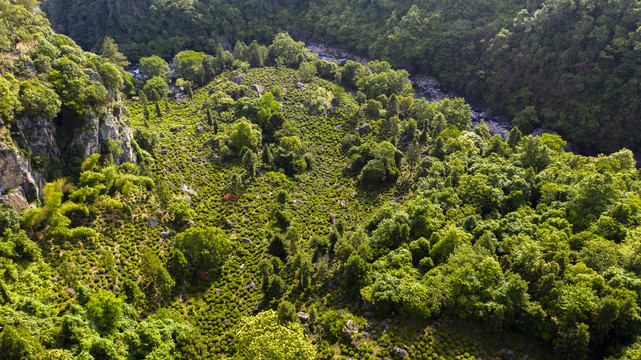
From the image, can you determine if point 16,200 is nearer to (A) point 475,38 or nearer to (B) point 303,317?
(B) point 303,317

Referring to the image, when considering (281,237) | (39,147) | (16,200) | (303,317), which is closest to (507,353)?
(303,317)

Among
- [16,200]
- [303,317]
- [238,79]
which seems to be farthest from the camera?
[238,79]

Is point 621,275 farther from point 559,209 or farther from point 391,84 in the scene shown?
point 391,84

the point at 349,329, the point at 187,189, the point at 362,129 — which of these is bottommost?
the point at 349,329

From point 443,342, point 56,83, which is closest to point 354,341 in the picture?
point 443,342

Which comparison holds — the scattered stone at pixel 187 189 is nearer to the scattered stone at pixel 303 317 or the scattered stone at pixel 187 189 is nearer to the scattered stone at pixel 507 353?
the scattered stone at pixel 303 317

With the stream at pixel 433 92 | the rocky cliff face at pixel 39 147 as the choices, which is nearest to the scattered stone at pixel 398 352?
the rocky cliff face at pixel 39 147
